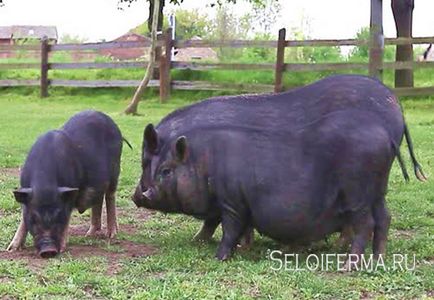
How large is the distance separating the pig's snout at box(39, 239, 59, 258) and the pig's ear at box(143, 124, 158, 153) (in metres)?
0.87

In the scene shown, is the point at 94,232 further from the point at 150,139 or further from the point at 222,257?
the point at 222,257

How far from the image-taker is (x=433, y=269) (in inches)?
183

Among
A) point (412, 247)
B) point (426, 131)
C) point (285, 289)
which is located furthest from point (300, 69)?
point (285, 289)

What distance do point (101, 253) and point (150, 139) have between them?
81cm

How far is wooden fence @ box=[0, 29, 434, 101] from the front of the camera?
15.6m

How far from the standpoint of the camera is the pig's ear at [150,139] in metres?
5.12

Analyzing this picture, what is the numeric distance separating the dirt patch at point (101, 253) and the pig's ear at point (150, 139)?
2.22 feet

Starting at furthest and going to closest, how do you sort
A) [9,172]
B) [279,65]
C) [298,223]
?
[279,65] < [9,172] < [298,223]

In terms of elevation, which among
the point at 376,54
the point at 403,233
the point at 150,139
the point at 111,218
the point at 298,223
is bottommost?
the point at 403,233

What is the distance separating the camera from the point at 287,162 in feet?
16.0

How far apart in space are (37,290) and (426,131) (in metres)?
9.63

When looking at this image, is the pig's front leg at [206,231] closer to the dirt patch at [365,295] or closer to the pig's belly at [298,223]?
the pig's belly at [298,223]

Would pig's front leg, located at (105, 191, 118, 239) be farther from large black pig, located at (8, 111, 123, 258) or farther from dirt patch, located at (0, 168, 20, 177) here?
dirt patch, located at (0, 168, 20, 177)

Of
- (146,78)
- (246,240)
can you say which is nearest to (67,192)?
(246,240)
